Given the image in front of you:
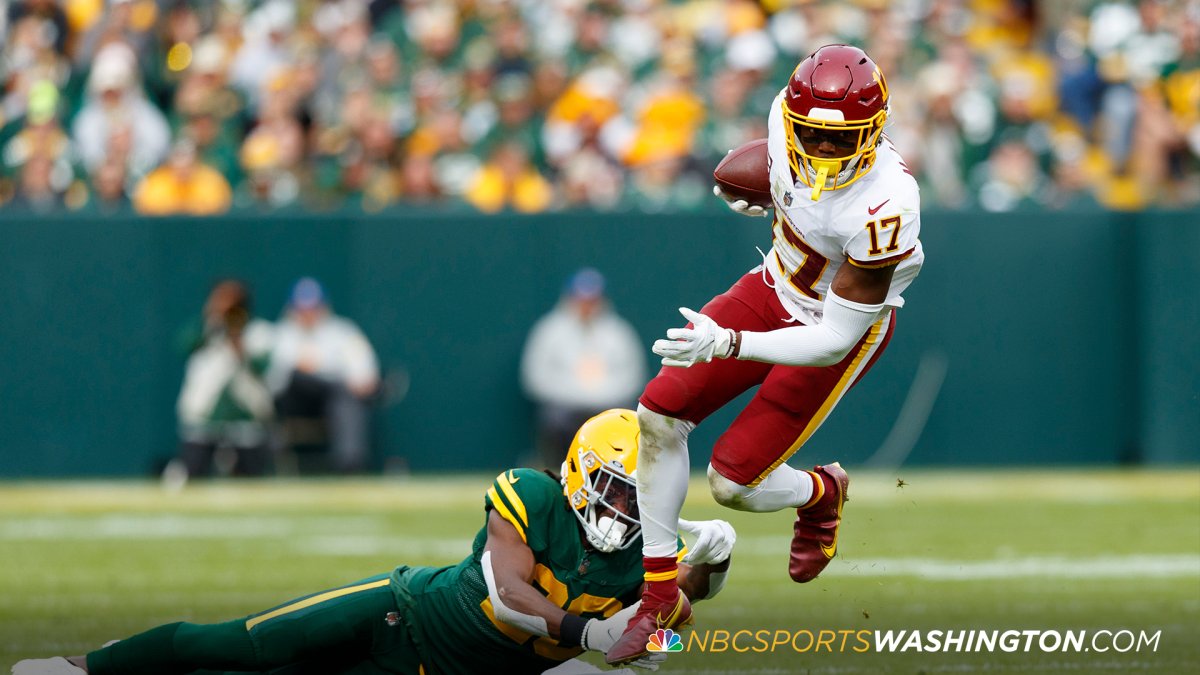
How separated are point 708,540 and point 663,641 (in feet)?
1.44

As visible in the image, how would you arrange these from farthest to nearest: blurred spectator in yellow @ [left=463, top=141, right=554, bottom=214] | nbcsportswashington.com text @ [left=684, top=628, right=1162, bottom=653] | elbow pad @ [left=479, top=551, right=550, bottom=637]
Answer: blurred spectator in yellow @ [left=463, top=141, right=554, bottom=214]
nbcsportswashington.com text @ [left=684, top=628, right=1162, bottom=653]
elbow pad @ [left=479, top=551, right=550, bottom=637]

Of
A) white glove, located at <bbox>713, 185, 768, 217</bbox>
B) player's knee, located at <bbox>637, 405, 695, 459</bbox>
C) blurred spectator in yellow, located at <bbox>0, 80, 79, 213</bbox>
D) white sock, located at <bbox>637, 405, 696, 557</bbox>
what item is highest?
white glove, located at <bbox>713, 185, 768, 217</bbox>

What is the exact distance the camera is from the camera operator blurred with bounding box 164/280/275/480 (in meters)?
13.0

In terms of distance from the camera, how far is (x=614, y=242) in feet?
44.8

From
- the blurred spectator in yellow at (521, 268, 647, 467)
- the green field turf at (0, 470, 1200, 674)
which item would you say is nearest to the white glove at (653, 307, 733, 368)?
the green field turf at (0, 470, 1200, 674)

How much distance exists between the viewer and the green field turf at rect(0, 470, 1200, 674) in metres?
7.49

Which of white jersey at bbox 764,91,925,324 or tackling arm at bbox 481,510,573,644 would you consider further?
white jersey at bbox 764,91,925,324

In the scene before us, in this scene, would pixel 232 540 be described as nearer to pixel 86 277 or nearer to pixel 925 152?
pixel 86 277

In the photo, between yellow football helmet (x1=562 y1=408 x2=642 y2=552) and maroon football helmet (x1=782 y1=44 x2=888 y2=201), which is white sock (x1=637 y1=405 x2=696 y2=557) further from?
maroon football helmet (x1=782 y1=44 x2=888 y2=201)

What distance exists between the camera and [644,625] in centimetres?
554

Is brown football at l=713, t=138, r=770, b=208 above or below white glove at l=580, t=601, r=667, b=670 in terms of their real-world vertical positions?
above

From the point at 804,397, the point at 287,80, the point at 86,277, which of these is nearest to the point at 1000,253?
the point at 287,80

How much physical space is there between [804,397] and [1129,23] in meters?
8.91

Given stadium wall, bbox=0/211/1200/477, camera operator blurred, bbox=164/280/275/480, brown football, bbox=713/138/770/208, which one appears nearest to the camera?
brown football, bbox=713/138/770/208
